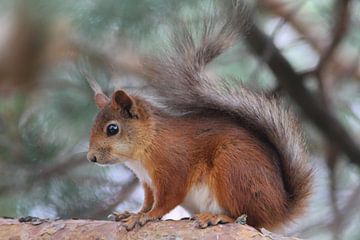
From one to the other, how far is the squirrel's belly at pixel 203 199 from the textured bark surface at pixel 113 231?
0.12 metres

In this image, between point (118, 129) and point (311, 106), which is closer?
point (118, 129)

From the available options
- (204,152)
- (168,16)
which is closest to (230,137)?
(204,152)

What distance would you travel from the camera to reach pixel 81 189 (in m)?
1.74

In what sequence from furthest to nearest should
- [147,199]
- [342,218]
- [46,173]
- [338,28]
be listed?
[338,28]
[342,218]
[46,173]
[147,199]

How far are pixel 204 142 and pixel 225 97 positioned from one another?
102mm

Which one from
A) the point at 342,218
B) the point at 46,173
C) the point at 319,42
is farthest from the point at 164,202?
the point at 319,42

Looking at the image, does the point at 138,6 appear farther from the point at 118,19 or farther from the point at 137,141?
the point at 137,141

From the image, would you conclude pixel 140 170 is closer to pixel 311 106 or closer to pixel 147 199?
pixel 147 199

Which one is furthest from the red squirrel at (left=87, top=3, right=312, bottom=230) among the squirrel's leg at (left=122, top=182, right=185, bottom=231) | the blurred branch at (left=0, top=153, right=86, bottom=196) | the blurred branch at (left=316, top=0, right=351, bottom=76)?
the blurred branch at (left=316, top=0, right=351, bottom=76)

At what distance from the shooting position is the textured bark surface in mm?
1270

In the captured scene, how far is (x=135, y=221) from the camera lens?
1.33 meters

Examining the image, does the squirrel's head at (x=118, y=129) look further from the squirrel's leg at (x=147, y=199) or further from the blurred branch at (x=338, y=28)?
the blurred branch at (x=338, y=28)

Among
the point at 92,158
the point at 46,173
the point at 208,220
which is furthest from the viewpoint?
the point at 46,173

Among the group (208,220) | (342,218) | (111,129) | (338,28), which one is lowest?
(208,220)
